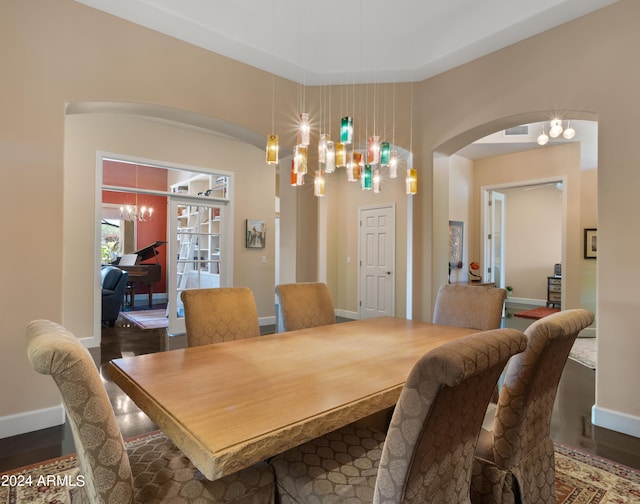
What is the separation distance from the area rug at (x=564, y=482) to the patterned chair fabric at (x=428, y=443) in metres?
1.27

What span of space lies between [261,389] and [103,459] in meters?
0.54

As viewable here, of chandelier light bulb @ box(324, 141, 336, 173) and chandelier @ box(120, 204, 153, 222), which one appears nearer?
chandelier light bulb @ box(324, 141, 336, 173)

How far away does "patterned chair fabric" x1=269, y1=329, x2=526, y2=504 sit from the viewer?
0.93 m

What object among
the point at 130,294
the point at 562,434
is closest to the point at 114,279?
the point at 130,294

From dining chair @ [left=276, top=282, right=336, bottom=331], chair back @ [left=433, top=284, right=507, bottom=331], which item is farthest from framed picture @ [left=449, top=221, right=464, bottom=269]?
dining chair @ [left=276, top=282, right=336, bottom=331]

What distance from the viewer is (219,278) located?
5.88 meters

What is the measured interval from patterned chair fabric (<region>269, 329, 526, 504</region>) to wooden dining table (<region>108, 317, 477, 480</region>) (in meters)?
0.22

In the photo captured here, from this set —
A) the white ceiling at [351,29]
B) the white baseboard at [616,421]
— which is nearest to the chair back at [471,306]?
the white baseboard at [616,421]

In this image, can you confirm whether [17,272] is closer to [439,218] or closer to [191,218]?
[191,218]

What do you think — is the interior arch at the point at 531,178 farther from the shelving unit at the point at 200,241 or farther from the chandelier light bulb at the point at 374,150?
the shelving unit at the point at 200,241

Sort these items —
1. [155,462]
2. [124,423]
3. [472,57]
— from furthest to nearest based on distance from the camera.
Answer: [472,57]
[124,423]
[155,462]

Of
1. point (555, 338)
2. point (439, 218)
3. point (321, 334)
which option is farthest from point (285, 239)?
point (555, 338)

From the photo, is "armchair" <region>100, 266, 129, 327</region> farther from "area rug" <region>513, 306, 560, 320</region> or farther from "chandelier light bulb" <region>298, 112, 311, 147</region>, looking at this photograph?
"area rug" <region>513, 306, 560, 320</region>

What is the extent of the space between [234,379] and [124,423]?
1755 millimetres
